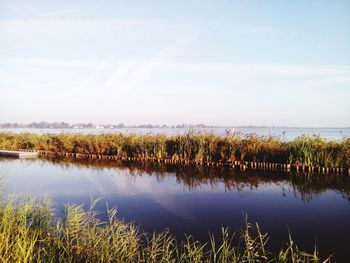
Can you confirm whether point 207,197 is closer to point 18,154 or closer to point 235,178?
point 235,178

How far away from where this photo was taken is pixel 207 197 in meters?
8.51

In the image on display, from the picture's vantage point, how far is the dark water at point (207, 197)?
599cm

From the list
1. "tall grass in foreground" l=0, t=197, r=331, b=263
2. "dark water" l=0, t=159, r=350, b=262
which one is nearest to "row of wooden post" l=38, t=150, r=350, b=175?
"dark water" l=0, t=159, r=350, b=262

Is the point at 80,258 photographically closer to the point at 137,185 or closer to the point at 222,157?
the point at 137,185

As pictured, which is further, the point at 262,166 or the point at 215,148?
the point at 215,148

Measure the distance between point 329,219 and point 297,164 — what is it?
5868mm

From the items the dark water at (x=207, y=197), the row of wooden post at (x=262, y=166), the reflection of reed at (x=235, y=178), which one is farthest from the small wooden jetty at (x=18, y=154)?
the row of wooden post at (x=262, y=166)

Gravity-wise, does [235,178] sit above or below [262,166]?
below

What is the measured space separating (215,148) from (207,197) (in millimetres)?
5820

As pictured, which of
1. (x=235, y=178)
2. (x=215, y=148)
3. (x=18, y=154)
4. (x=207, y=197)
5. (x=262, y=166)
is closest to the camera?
(x=207, y=197)

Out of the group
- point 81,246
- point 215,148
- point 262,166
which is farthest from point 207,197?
point 215,148

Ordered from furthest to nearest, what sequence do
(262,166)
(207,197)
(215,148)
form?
1. (215,148)
2. (262,166)
3. (207,197)

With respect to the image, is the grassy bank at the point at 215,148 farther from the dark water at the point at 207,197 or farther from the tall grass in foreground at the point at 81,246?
the tall grass in foreground at the point at 81,246

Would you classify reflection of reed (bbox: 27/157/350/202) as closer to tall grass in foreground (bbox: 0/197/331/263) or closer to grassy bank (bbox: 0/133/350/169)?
grassy bank (bbox: 0/133/350/169)
